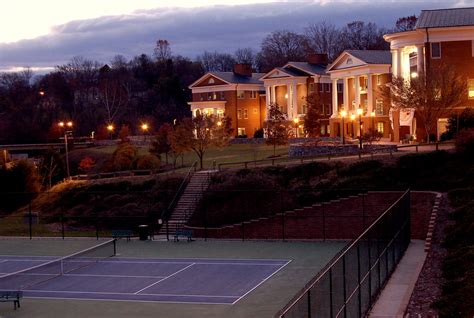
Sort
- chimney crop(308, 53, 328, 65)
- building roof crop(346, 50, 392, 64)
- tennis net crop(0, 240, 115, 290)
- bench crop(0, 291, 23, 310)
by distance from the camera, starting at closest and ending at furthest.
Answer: bench crop(0, 291, 23, 310)
tennis net crop(0, 240, 115, 290)
building roof crop(346, 50, 392, 64)
chimney crop(308, 53, 328, 65)

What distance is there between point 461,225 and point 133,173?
3342 centimetres

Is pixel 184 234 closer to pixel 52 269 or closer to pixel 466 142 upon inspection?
pixel 52 269

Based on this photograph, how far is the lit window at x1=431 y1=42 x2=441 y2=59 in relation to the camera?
59.3m

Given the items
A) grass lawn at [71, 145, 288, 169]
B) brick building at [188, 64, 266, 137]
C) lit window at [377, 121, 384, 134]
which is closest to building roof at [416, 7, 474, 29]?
lit window at [377, 121, 384, 134]

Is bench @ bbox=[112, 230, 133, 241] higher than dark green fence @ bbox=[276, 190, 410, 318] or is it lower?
lower

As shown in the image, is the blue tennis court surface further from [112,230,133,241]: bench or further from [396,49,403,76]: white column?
[396,49,403,76]: white column

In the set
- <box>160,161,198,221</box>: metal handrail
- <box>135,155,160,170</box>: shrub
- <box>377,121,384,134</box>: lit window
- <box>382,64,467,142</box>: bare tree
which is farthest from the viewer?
<box>377,121,384,134</box>: lit window

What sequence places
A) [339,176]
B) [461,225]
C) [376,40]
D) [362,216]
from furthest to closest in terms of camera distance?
[376,40]
[339,176]
[362,216]
[461,225]

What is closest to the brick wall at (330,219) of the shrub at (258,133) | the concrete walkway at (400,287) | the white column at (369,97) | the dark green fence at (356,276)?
the concrete walkway at (400,287)

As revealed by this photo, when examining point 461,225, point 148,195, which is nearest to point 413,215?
point 461,225

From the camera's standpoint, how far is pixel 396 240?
1152 inches

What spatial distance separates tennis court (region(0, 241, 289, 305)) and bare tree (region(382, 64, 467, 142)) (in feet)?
78.7

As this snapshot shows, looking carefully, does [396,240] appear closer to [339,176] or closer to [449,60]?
A: [339,176]

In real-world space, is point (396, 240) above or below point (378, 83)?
below
